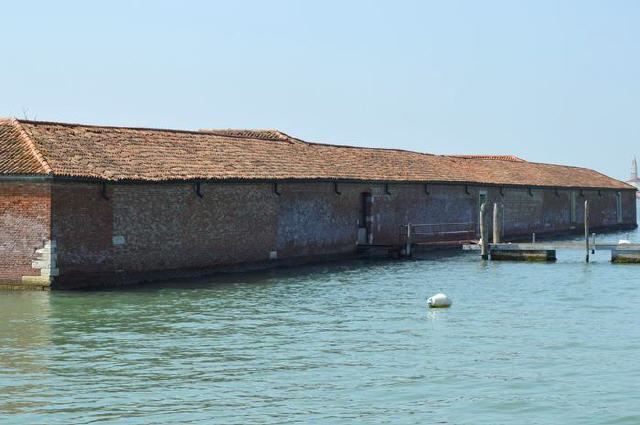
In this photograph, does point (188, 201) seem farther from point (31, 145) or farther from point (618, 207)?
point (618, 207)

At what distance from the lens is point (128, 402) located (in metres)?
14.9

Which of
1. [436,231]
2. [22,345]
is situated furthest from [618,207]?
[22,345]

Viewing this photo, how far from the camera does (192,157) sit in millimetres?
34594

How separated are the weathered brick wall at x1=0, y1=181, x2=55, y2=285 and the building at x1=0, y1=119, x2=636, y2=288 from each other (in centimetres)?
3

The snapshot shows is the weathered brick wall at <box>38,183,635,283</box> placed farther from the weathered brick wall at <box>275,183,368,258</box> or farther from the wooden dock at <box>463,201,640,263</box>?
the wooden dock at <box>463,201,640,263</box>

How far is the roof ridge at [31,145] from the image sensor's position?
27750 mm

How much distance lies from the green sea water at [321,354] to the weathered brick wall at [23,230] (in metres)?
0.93

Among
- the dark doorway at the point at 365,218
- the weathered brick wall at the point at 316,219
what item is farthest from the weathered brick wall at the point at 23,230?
the dark doorway at the point at 365,218

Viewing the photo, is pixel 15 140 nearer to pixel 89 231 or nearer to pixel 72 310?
pixel 89 231

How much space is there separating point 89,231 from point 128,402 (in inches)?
557

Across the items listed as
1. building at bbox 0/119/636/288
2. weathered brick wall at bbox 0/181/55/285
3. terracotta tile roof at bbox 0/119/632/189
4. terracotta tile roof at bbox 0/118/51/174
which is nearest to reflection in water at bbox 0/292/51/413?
weathered brick wall at bbox 0/181/55/285

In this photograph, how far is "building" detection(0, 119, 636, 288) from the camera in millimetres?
27812

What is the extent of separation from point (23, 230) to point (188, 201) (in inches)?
220

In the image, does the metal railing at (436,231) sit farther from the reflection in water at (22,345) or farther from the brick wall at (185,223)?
the reflection in water at (22,345)
